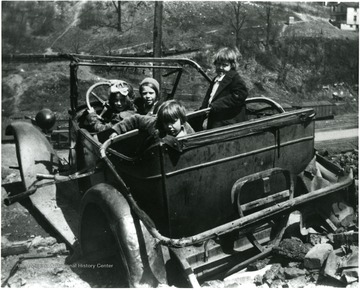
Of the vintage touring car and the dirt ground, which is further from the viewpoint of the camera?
the dirt ground

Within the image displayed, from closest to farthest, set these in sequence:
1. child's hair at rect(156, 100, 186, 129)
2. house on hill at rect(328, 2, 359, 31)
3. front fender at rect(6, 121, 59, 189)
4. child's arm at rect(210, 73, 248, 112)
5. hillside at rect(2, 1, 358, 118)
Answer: child's hair at rect(156, 100, 186, 129) < child's arm at rect(210, 73, 248, 112) < front fender at rect(6, 121, 59, 189) < hillside at rect(2, 1, 358, 118) < house on hill at rect(328, 2, 359, 31)

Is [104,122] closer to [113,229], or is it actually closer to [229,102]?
[229,102]

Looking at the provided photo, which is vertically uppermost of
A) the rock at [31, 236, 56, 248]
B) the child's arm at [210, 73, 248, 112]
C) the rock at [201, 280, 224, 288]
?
the child's arm at [210, 73, 248, 112]

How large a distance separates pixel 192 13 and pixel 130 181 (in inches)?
1216

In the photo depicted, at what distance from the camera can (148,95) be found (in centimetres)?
372

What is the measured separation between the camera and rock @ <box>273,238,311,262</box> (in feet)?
9.80

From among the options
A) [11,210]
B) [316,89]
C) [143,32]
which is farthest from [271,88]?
[11,210]

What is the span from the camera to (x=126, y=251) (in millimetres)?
2484

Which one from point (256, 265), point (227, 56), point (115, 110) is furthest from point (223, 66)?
point (256, 265)

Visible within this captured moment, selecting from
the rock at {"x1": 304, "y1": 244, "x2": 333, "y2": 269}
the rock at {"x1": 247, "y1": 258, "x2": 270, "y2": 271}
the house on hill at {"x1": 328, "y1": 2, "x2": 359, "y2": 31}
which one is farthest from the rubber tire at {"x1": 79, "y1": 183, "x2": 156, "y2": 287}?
the house on hill at {"x1": 328, "y1": 2, "x2": 359, "y2": 31}

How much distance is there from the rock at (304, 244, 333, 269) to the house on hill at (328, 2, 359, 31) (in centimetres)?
3281

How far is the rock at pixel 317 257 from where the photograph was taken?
9.35 ft

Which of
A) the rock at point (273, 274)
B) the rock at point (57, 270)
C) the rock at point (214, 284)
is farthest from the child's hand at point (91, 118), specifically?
the rock at point (273, 274)

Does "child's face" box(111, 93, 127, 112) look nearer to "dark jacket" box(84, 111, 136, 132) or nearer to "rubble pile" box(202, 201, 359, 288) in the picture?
"dark jacket" box(84, 111, 136, 132)
